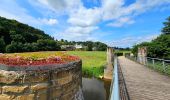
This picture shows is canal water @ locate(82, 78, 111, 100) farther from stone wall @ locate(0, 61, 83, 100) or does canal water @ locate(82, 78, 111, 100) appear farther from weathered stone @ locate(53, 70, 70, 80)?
stone wall @ locate(0, 61, 83, 100)

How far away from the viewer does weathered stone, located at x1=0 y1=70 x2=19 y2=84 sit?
13.1 feet

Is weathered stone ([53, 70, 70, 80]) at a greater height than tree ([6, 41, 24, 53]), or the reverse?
tree ([6, 41, 24, 53])

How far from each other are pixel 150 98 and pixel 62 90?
3.24 meters

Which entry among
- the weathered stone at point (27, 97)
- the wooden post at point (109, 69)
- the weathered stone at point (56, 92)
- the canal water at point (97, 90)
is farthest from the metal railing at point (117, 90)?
the wooden post at point (109, 69)

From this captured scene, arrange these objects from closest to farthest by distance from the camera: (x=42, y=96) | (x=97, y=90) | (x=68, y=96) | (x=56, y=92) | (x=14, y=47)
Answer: (x=42, y=96) < (x=56, y=92) < (x=68, y=96) < (x=97, y=90) < (x=14, y=47)

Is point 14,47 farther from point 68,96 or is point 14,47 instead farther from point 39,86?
point 39,86

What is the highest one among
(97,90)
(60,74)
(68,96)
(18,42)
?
(18,42)

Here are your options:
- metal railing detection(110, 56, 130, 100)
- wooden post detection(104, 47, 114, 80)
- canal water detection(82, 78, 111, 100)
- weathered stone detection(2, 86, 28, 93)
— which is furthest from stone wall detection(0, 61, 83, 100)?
wooden post detection(104, 47, 114, 80)

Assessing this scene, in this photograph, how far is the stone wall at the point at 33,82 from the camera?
401cm

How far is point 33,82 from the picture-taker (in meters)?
4.14

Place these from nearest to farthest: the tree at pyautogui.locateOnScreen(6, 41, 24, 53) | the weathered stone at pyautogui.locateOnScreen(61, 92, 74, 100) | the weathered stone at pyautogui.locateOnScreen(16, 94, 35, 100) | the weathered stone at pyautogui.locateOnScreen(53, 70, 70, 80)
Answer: the weathered stone at pyautogui.locateOnScreen(16, 94, 35, 100)
the weathered stone at pyautogui.locateOnScreen(53, 70, 70, 80)
the weathered stone at pyautogui.locateOnScreen(61, 92, 74, 100)
the tree at pyautogui.locateOnScreen(6, 41, 24, 53)

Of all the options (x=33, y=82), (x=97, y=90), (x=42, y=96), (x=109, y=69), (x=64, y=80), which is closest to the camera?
(x=33, y=82)

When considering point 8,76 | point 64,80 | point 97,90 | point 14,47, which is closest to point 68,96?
point 64,80

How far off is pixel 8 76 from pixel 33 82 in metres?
0.45
